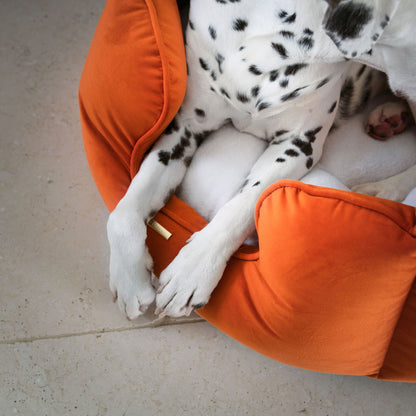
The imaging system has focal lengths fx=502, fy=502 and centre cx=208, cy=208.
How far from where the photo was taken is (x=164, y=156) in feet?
5.59

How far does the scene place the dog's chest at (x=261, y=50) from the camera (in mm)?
1421

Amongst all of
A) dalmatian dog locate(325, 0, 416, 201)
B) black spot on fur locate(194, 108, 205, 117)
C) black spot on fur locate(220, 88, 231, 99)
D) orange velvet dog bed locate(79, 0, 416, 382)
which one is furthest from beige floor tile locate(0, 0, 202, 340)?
dalmatian dog locate(325, 0, 416, 201)

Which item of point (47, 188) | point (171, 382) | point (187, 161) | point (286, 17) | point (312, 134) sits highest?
point (286, 17)

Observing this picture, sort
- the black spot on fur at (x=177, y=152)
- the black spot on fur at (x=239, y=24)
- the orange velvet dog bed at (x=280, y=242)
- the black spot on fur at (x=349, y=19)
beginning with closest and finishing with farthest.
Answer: the black spot on fur at (x=349, y=19)
the orange velvet dog bed at (x=280, y=242)
the black spot on fur at (x=239, y=24)
the black spot on fur at (x=177, y=152)

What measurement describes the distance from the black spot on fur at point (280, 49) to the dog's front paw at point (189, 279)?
61 cm

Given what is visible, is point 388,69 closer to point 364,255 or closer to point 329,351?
point 364,255

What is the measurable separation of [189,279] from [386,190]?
821 millimetres

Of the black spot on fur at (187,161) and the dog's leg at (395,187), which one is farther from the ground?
the dog's leg at (395,187)

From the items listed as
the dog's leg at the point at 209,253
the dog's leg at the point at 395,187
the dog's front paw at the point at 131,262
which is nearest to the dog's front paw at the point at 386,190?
the dog's leg at the point at 395,187

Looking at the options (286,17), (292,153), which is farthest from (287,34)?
(292,153)

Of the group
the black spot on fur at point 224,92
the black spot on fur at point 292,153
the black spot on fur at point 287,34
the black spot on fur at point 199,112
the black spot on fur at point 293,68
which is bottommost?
the black spot on fur at point 292,153

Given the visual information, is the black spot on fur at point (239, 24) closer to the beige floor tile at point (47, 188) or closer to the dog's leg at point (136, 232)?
the dog's leg at point (136, 232)

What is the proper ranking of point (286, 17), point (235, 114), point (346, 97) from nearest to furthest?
point (286, 17) < point (235, 114) < point (346, 97)

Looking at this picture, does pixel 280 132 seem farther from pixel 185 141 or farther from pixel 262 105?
pixel 185 141
